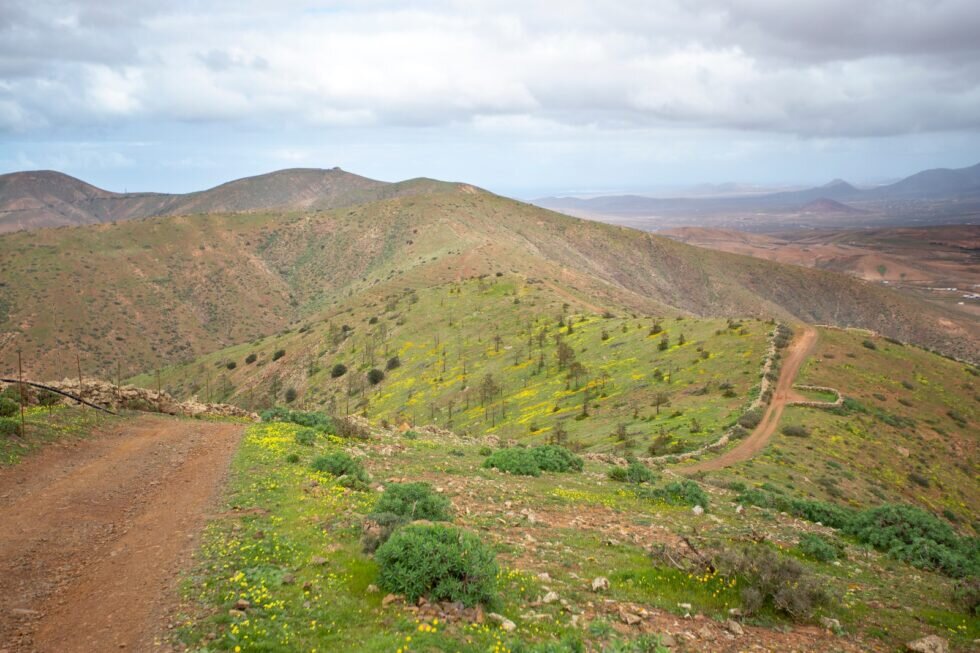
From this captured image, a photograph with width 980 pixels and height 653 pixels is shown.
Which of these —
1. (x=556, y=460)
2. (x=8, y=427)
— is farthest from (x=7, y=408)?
(x=556, y=460)

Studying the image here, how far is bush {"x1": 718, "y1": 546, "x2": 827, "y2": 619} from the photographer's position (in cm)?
888

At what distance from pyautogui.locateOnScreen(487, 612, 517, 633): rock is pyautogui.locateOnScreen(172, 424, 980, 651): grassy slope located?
16 cm

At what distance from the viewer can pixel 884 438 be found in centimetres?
2803

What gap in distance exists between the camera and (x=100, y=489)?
12859mm

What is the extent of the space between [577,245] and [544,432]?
106755 mm

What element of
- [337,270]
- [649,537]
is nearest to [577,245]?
[337,270]

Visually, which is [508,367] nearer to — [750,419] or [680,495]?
[750,419]

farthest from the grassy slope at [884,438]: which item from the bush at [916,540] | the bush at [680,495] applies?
the bush at [916,540]

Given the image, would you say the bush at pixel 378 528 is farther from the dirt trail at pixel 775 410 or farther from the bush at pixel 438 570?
the dirt trail at pixel 775 410

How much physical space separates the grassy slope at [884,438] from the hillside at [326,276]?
36792 millimetres

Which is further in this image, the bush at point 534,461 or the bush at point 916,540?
the bush at point 534,461

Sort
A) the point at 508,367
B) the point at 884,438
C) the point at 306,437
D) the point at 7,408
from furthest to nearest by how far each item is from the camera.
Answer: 1. the point at 508,367
2. the point at 884,438
3. the point at 306,437
4. the point at 7,408

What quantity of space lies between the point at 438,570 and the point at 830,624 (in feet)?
20.6

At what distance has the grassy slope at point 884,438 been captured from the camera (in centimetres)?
2281
